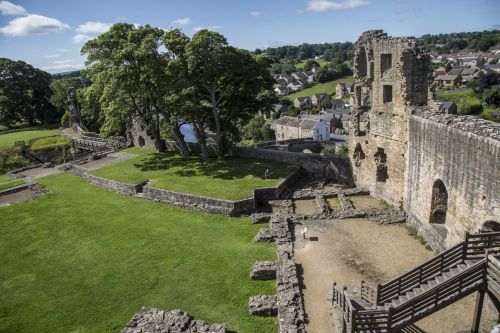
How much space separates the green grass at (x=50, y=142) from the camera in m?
43.5

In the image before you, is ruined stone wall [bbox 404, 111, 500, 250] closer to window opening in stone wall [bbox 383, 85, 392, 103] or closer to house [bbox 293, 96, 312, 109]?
window opening in stone wall [bbox 383, 85, 392, 103]

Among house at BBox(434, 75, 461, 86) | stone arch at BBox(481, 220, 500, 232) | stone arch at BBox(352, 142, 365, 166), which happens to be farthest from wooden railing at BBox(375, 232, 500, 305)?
house at BBox(434, 75, 461, 86)

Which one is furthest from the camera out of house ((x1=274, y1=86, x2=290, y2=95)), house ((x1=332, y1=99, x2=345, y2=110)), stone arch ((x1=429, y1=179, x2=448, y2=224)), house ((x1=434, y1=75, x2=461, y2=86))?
house ((x1=274, y1=86, x2=290, y2=95))

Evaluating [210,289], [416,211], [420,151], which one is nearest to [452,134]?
[420,151]

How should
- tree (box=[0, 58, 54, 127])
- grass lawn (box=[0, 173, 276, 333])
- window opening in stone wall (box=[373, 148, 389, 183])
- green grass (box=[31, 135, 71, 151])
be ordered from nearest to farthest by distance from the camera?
grass lawn (box=[0, 173, 276, 333])
window opening in stone wall (box=[373, 148, 389, 183])
green grass (box=[31, 135, 71, 151])
tree (box=[0, 58, 54, 127])

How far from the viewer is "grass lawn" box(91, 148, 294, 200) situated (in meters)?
24.8

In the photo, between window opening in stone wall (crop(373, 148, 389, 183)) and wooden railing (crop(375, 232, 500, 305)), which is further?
window opening in stone wall (crop(373, 148, 389, 183))

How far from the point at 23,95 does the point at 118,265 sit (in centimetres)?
5515

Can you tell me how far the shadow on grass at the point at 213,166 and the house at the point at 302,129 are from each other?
95.6ft

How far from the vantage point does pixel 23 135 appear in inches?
2058

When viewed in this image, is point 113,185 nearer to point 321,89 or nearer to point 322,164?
point 322,164

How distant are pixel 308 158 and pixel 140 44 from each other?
1626 cm

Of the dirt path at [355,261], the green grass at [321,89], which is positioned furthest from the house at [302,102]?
the dirt path at [355,261]

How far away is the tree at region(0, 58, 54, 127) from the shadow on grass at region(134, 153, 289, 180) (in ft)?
125
